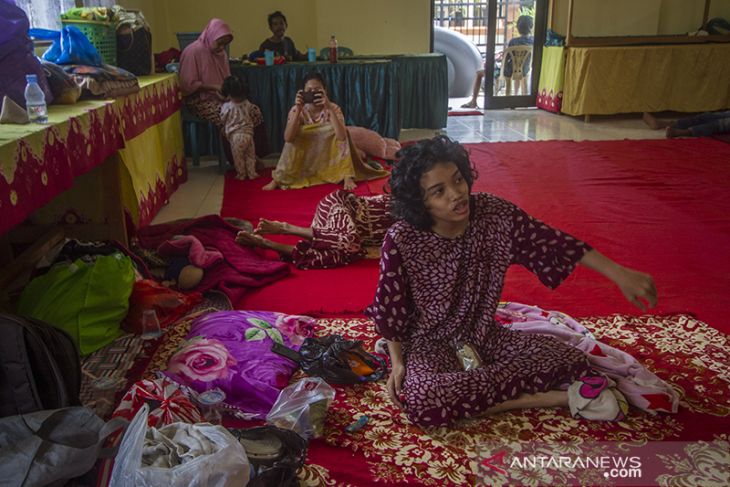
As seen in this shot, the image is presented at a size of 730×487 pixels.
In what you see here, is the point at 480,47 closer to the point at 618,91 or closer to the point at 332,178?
the point at 618,91

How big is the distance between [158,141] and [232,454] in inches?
126

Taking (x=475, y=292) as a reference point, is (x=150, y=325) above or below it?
below

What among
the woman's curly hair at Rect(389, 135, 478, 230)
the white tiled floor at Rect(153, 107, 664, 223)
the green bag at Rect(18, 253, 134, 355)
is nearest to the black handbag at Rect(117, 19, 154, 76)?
the white tiled floor at Rect(153, 107, 664, 223)

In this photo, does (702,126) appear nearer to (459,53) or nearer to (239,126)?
(239,126)

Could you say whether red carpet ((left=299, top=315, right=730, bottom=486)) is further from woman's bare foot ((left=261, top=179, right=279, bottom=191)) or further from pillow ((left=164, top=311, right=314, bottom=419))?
woman's bare foot ((left=261, top=179, right=279, bottom=191))

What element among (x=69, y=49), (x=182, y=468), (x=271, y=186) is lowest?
(x=271, y=186)

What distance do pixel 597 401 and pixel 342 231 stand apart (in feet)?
5.16

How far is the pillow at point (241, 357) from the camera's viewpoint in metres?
1.90

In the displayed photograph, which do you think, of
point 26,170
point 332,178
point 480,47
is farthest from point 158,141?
point 480,47

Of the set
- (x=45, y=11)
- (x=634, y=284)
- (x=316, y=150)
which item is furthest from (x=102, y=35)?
(x=634, y=284)

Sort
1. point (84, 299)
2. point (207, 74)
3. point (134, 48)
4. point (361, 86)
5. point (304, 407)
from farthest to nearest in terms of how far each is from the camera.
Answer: point (361, 86)
point (207, 74)
point (134, 48)
point (84, 299)
point (304, 407)

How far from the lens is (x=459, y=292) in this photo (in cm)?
187

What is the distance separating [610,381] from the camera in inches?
71.0

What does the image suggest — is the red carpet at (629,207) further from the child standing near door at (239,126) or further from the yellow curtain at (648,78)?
the yellow curtain at (648,78)
